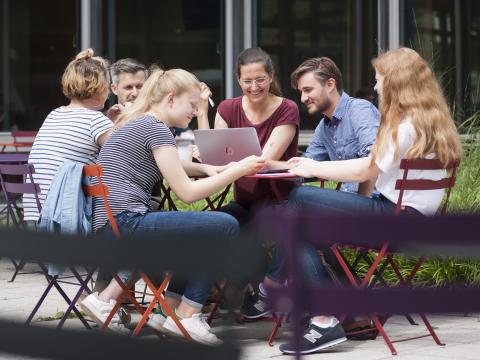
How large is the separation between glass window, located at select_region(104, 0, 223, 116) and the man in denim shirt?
658cm

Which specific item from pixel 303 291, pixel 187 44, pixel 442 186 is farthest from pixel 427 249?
pixel 187 44

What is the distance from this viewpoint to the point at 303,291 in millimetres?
1285

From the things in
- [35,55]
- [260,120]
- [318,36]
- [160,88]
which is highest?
[318,36]

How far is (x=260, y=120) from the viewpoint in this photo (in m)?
5.64

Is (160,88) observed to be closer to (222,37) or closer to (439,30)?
(222,37)

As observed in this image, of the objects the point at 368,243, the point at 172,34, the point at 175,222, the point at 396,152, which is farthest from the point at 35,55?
the point at 368,243

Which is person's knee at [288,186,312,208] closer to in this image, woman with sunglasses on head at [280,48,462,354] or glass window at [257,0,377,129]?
woman with sunglasses on head at [280,48,462,354]

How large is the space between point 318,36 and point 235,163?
8.25m

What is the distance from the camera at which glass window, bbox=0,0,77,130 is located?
12.2 metres

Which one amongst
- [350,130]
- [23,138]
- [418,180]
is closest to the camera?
[418,180]

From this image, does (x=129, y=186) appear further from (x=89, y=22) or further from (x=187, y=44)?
(x=187, y=44)

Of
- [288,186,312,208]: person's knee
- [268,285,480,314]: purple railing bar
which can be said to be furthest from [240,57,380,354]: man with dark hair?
[268,285,480,314]: purple railing bar

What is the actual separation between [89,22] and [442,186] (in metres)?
7.75

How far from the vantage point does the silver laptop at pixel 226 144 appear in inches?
205
